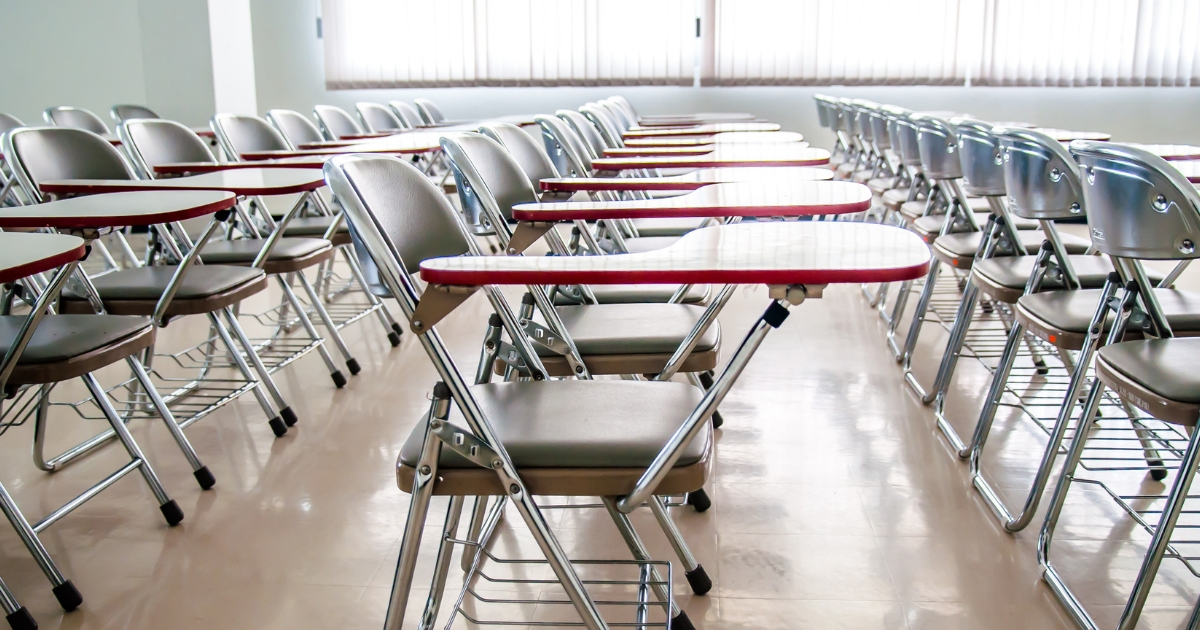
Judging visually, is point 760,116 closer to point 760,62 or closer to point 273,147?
point 760,62

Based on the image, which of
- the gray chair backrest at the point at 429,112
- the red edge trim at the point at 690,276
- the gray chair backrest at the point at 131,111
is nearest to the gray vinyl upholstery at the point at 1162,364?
the red edge trim at the point at 690,276

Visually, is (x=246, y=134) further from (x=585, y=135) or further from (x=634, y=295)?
(x=634, y=295)

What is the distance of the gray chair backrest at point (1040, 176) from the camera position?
85.2 inches

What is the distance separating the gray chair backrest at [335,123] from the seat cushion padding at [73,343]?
312 centimetres

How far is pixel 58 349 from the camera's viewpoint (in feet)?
6.56

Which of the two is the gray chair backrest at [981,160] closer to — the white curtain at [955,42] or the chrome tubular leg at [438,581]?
the chrome tubular leg at [438,581]

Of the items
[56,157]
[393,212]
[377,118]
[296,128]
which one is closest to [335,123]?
[296,128]

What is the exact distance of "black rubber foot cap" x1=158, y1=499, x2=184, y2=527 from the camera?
2248 millimetres

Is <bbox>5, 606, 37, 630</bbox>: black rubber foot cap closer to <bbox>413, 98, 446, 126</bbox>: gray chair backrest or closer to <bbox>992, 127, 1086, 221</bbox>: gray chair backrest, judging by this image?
<bbox>992, 127, 1086, 221</bbox>: gray chair backrest

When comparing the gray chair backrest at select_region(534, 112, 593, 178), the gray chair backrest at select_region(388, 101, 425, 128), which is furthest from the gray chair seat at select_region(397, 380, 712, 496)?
the gray chair backrest at select_region(388, 101, 425, 128)

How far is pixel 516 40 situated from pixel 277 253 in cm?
468

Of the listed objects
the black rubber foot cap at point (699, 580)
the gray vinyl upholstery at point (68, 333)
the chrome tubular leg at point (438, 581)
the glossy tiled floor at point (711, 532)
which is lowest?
the glossy tiled floor at point (711, 532)

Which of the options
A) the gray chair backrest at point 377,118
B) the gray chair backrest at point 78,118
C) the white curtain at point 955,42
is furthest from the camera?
the white curtain at point 955,42

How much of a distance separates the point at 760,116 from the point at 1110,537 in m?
5.97
